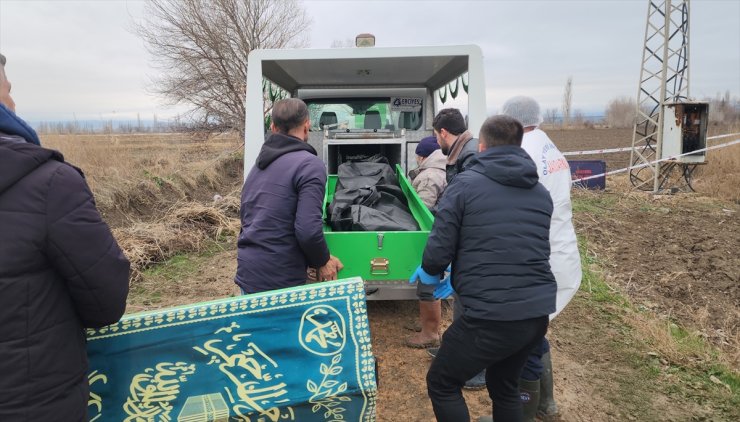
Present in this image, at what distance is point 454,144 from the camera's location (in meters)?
3.34

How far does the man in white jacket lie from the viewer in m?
2.70

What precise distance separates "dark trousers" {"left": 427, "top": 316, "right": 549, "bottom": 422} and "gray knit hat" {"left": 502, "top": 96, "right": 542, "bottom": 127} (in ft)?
3.90

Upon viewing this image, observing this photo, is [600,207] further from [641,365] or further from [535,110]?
[535,110]

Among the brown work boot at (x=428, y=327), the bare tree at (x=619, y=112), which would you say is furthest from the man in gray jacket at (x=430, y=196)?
the bare tree at (x=619, y=112)

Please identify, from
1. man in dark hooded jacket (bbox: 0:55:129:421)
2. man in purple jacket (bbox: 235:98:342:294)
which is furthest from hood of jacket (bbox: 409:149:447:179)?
man in dark hooded jacket (bbox: 0:55:129:421)

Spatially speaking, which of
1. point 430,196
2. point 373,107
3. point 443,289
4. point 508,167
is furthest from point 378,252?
point 373,107

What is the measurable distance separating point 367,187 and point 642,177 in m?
14.0

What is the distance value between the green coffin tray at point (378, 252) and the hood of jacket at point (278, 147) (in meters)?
0.72

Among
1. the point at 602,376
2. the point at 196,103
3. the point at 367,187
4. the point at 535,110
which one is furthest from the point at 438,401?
the point at 196,103

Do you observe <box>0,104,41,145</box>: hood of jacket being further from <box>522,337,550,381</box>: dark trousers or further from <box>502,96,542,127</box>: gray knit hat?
<box>522,337,550,381</box>: dark trousers

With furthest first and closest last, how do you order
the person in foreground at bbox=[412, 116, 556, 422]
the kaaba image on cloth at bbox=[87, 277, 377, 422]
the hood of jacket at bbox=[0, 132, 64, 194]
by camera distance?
the person in foreground at bbox=[412, 116, 556, 422] < the kaaba image on cloth at bbox=[87, 277, 377, 422] < the hood of jacket at bbox=[0, 132, 64, 194]

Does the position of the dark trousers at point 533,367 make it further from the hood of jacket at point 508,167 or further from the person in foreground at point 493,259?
the hood of jacket at point 508,167

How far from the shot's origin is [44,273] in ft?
4.52

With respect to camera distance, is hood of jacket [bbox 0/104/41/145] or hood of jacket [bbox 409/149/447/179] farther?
hood of jacket [bbox 409/149/447/179]
